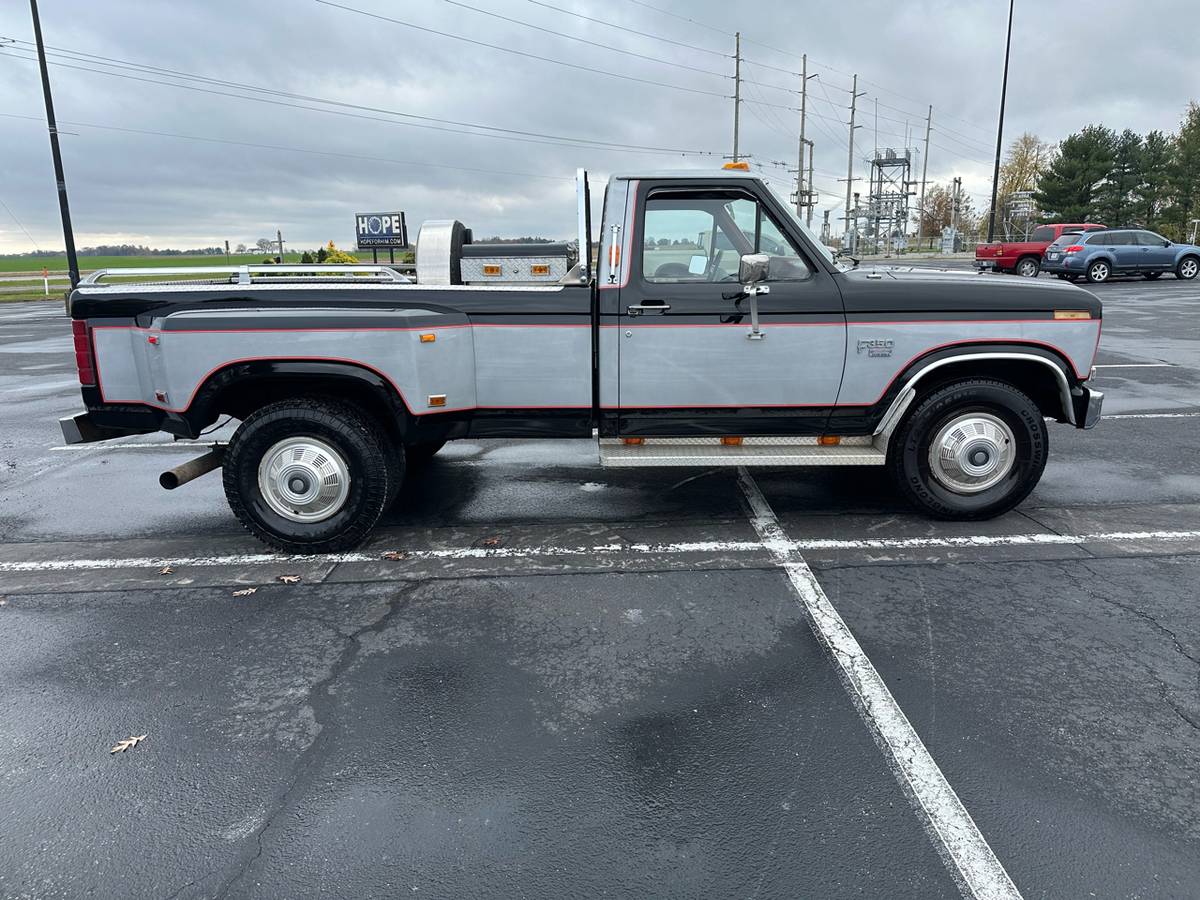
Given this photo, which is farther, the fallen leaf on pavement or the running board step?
the running board step

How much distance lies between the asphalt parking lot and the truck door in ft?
2.63

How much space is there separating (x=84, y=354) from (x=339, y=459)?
1.56 m

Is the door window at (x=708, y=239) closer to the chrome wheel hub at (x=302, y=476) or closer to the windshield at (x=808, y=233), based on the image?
the windshield at (x=808, y=233)

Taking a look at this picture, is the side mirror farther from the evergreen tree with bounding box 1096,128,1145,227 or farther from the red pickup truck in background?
the evergreen tree with bounding box 1096,128,1145,227

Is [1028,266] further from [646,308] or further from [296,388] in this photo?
[296,388]

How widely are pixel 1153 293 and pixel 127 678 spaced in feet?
87.7

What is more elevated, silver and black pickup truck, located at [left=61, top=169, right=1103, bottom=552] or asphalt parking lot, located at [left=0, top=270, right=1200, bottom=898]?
silver and black pickup truck, located at [left=61, top=169, right=1103, bottom=552]

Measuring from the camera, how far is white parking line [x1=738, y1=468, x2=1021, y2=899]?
7.59 ft

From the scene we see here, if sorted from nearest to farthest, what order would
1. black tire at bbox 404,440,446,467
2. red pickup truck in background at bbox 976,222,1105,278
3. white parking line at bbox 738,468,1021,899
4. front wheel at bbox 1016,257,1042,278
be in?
white parking line at bbox 738,468,1021,899 < black tire at bbox 404,440,446,467 < red pickup truck in background at bbox 976,222,1105,278 < front wheel at bbox 1016,257,1042,278

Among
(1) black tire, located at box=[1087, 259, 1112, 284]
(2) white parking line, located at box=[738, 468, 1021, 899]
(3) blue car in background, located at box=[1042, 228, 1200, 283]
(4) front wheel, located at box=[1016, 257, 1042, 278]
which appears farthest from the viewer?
(4) front wheel, located at box=[1016, 257, 1042, 278]

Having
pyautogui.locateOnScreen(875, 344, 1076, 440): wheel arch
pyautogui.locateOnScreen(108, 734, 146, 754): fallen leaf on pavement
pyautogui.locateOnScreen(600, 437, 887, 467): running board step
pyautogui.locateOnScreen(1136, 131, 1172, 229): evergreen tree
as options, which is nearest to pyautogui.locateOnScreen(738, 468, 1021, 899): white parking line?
pyautogui.locateOnScreen(600, 437, 887, 467): running board step

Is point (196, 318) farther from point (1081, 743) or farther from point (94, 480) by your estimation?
point (1081, 743)

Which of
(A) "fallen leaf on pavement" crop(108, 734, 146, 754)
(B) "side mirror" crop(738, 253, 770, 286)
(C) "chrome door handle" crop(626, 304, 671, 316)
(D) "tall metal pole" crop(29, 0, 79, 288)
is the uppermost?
(D) "tall metal pole" crop(29, 0, 79, 288)

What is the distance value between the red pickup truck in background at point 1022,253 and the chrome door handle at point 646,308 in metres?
24.8
